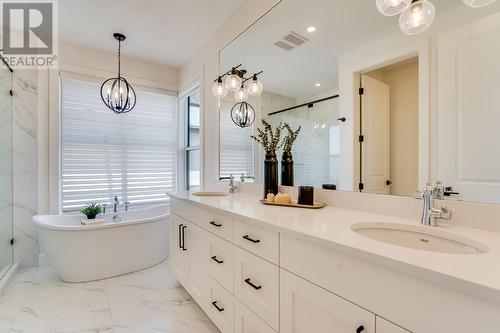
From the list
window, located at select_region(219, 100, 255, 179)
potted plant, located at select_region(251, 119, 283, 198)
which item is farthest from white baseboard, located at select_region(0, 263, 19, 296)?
potted plant, located at select_region(251, 119, 283, 198)

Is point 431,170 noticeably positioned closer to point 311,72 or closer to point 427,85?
point 427,85

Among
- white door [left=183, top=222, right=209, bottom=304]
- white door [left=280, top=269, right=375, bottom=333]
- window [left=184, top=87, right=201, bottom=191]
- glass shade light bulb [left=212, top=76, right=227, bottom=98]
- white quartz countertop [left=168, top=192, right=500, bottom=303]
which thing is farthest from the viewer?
window [left=184, top=87, right=201, bottom=191]

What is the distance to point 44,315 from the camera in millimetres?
1835

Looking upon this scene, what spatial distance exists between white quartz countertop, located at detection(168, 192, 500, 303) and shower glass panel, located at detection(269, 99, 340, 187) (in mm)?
336

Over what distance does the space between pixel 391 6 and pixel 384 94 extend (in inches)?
15.7

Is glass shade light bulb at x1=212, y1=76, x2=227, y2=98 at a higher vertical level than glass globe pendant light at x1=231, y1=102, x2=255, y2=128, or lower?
higher

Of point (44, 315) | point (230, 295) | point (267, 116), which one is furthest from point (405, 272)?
point (44, 315)

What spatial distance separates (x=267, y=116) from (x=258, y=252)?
4.03 feet

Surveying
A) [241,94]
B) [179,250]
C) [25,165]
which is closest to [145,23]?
[241,94]

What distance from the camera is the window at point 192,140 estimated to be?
3.36 m

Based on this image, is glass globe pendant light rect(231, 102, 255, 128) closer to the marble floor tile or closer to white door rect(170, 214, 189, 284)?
white door rect(170, 214, 189, 284)

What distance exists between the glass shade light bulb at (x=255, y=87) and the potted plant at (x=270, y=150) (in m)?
0.25

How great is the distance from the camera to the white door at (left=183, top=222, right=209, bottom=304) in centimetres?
169

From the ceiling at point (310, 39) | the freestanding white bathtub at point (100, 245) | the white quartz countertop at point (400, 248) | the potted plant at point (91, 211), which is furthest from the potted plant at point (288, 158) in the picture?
the potted plant at point (91, 211)
